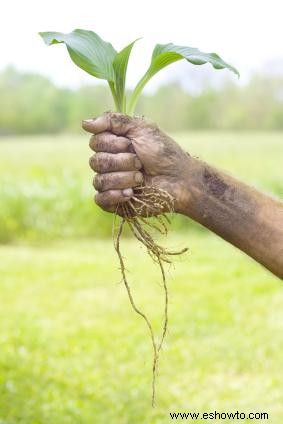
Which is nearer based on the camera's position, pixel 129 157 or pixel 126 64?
pixel 129 157

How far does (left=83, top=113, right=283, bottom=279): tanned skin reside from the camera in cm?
223

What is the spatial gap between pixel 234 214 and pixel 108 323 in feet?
14.0

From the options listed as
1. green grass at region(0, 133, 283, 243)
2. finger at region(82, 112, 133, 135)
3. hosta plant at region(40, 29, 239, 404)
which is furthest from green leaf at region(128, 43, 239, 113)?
green grass at region(0, 133, 283, 243)

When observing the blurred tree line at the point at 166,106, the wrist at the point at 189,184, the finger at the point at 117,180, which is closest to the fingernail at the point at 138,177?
the finger at the point at 117,180

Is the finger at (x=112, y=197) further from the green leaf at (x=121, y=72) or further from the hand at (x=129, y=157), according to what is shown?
the green leaf at (x=121, y=72)

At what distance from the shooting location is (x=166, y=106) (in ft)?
44.9

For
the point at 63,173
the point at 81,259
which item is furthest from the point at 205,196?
the point at 63,173

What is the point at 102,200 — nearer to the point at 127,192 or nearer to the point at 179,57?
the point at 127,192

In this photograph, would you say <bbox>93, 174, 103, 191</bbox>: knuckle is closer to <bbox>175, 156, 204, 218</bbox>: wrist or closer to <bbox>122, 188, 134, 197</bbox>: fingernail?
<bbox>122, 188, 134, 197</bbox>: fingernail

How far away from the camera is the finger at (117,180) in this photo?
2234 mm

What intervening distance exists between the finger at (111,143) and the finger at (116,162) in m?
0.01

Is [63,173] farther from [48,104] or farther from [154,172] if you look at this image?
[154,172]

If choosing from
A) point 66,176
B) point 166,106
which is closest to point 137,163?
point 66,176

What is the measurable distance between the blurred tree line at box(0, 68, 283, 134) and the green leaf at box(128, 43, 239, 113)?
36.1 feet
